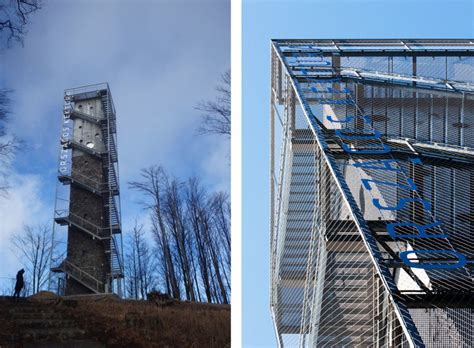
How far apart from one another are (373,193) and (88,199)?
303 centimetres

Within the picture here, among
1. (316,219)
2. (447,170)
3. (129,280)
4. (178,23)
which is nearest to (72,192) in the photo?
(129,280)

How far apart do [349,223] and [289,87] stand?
1712 mm

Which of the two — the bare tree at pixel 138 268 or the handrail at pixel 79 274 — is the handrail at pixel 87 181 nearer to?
the bare tree at pixel 138 268

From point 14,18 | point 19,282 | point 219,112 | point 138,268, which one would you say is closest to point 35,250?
point 19,282

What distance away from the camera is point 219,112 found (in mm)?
7582

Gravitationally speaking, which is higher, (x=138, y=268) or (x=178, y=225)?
(x=178, y=225)

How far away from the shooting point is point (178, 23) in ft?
25.4

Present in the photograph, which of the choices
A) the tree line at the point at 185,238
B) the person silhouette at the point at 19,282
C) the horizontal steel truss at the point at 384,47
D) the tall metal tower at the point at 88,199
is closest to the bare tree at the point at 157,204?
the tree line at the point at 185,238

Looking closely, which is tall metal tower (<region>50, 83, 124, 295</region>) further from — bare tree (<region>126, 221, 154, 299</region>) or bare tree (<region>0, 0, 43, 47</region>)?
bare tree (<region>0, 0, 43, 47</region>)

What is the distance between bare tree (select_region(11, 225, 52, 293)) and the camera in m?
6.72

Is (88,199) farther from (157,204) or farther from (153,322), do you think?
(153,322)

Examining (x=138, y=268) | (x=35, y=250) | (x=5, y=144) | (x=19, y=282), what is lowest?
(x=19, y=282)

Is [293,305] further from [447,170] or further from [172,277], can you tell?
[447,170]

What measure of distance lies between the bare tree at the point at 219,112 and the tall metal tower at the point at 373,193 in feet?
1.74
